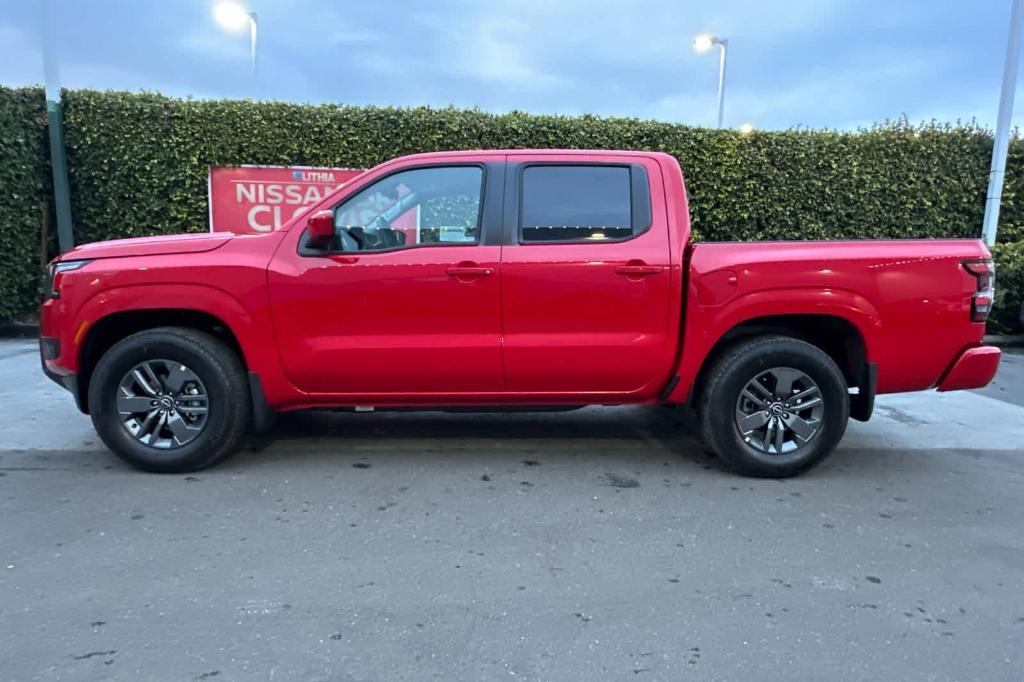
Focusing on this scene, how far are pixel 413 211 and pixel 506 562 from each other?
2.16m

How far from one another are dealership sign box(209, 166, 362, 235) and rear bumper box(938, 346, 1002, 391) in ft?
25.0

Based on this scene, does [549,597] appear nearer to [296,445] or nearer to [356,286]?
[356,286]

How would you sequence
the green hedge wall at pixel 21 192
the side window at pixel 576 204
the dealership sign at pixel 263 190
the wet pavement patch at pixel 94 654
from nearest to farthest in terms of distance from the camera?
the wet pavement patch at pixel 94 654
the side window at pixel 576 204
the green hedge wall at pixel 21 192
the dealership sign at pixel 263 190

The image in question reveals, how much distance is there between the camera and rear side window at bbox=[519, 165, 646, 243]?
4.04m

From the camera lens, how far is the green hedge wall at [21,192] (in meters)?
8.60

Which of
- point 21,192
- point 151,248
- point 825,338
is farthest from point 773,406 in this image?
point 21,192

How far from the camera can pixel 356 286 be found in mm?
3889

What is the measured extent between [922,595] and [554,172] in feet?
9.55

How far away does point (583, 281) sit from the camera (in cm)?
393

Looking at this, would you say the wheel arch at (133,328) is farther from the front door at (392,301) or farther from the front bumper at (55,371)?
the front door at (392,301)

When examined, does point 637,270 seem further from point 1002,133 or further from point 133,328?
point 1002,133

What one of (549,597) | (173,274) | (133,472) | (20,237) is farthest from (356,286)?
(20,237)

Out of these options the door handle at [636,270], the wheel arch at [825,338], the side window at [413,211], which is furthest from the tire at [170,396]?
the wheel arch at [825,338]

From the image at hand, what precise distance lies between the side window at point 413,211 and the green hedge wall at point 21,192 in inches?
287
